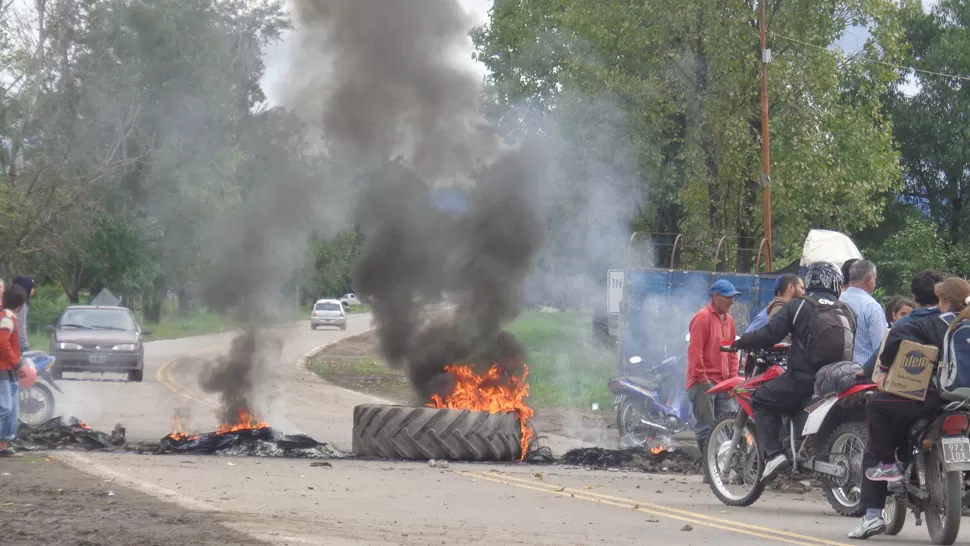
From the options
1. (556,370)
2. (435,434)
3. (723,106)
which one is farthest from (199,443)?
(723,106)

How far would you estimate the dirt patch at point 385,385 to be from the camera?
18234mm

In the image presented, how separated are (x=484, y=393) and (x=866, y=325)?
4.79 meters

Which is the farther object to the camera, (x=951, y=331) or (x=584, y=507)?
(x=584, y=507)

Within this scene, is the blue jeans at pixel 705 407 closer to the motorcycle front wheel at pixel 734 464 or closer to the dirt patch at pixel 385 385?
the motorcycle front wheel at pixel 734 464

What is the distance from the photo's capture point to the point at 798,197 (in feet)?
108

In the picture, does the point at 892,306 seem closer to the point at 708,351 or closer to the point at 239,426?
the point at 708,351

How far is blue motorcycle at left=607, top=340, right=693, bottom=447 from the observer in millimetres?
15562

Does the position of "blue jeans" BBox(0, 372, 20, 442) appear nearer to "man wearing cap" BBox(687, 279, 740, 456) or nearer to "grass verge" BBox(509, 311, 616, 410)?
"man wearing cap" BBox(687, 279, 740, 456)

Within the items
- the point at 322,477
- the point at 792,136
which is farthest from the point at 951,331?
the point at 792,136

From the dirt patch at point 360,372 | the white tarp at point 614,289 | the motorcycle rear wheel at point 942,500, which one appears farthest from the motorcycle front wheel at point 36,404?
the motorcycle rear wheel at point 942,500

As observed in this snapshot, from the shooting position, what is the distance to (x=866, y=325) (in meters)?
10.8

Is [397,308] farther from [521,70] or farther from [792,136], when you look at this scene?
[521,70]

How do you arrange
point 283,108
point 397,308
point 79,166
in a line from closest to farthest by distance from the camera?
1. point 397,308
2. point 283,108
3. point 79,166

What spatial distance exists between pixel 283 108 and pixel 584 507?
8.91 meters
